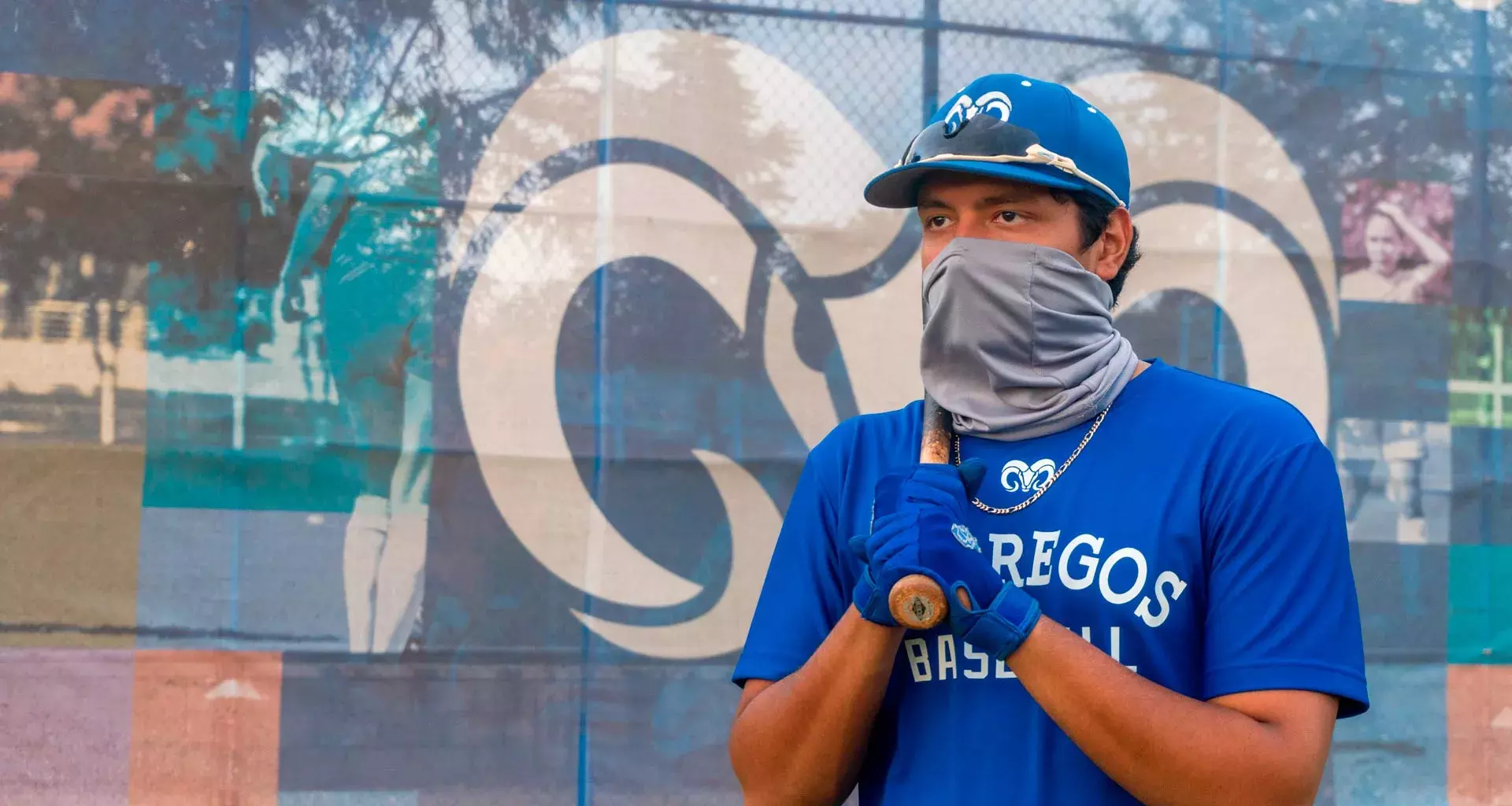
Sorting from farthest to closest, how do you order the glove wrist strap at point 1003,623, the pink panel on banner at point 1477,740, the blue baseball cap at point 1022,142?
the pink panel on banner at point 1477,740 < the blue baseball cap at point 1022,142 < the glove wrist strap at point 1003,623

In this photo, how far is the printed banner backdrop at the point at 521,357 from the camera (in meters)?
3.94

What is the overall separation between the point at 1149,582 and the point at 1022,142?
0.51 m

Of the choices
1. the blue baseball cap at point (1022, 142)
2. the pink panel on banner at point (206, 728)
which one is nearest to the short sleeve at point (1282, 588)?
the blue baseball cap at point (1022, 142)

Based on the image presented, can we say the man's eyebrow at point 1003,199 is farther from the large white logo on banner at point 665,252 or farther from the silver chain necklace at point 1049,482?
the large white logo on banner at point 665,252

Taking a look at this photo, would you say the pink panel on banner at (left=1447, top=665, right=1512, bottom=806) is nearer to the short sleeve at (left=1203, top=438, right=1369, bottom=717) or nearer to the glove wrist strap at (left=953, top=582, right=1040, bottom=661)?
the short sleeve at (left=1203, top=438, right=1369, bottom=717)

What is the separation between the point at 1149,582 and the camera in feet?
5.01

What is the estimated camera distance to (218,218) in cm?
404

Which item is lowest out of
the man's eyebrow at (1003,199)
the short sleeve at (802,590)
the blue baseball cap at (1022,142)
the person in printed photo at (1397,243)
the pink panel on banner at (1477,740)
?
the pink panel on banner at (1477,740)

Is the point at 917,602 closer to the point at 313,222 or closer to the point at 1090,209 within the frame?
the point at 1090,209

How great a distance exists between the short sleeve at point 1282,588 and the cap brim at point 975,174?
1.25 ft

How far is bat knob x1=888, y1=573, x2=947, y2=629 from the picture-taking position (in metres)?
1.45

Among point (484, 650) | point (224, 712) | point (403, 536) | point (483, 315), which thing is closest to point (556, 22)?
point (483, 315)

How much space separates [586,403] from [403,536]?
2.06 feet

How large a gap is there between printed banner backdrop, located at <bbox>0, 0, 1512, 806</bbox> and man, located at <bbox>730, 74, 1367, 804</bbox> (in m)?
2.45
